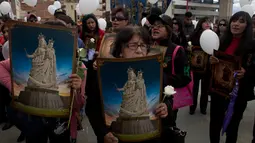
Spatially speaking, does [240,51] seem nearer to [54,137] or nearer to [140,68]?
[140,68]

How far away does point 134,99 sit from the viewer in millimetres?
1374

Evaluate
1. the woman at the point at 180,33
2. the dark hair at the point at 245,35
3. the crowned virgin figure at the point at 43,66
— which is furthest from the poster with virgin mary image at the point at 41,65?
the woman at the point at 180,33

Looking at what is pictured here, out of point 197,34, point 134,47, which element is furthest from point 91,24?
point 134,47

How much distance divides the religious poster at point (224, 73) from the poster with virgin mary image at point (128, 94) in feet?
4.24

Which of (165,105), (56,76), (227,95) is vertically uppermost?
(56,76)

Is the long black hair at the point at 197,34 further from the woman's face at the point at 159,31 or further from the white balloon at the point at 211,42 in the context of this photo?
the woman's face at the point at 159,31

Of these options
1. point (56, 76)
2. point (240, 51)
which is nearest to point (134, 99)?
point (56, 76)

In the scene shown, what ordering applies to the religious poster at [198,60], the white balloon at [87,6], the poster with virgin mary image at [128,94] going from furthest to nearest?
the white balloon at [87,6]
the religious poster at [198,60]
the poster with virgin mary image at [128,94]

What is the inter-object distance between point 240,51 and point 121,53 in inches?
59.6

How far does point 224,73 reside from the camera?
2533 millimetres

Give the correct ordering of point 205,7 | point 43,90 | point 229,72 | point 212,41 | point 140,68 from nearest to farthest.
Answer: point 140,68 < point 43,90 < point 229,72 < point 212,41 < point 205,7

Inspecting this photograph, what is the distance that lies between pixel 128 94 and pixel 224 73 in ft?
4.94

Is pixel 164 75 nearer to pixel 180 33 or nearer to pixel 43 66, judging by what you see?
pixel 43 66

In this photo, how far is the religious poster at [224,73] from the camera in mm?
2414
